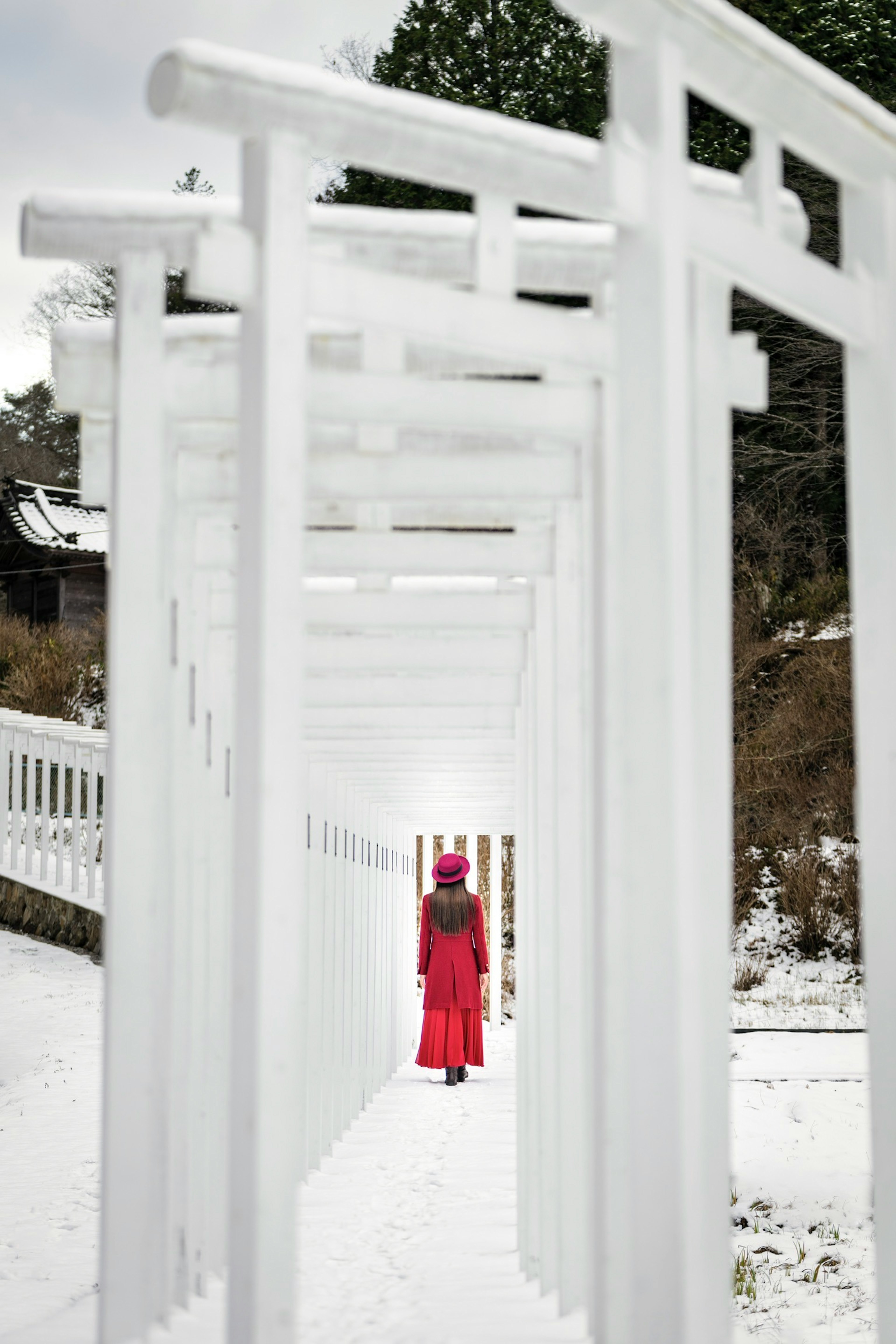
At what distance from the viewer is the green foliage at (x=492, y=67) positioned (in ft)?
65.5

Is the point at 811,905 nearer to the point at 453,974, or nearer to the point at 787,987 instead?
the point at 787,987

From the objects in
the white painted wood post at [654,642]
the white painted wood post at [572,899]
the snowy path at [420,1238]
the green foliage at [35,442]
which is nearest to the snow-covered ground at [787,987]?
the snowy path at [420,1238]

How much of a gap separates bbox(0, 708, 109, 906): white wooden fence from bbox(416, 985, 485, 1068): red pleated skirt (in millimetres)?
4107

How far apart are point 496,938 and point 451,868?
213 inches

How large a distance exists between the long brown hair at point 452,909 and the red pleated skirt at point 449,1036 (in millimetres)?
516

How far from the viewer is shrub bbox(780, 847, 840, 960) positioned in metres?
16.6

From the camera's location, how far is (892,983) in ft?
9.96

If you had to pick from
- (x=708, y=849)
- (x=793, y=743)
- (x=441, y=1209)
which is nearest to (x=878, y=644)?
(x=708, y=849)

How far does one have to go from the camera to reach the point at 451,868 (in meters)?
11.6

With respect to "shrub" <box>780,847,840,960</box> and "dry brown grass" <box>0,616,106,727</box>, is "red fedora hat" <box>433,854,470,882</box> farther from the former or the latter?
"dry brown grass" <box>0,616,106,727</box>

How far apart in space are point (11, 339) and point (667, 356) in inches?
1286

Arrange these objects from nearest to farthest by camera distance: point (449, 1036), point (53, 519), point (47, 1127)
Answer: point (47, 1127)
point (449, 1036)
point (53, 519)

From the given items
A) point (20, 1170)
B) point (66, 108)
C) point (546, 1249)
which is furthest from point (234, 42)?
point (546, 1249)

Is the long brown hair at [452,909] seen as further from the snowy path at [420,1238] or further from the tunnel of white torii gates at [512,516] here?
the tunnel of white torii gates at [512,516]
